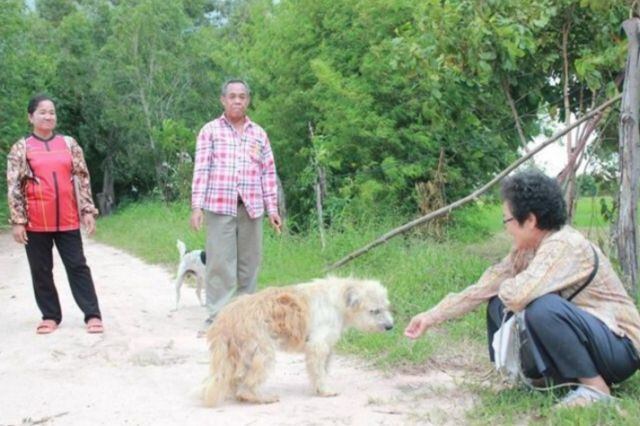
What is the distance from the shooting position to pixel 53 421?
15.6ft

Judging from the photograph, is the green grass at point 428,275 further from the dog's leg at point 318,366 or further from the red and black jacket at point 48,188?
the red and black jacket at point 48,188

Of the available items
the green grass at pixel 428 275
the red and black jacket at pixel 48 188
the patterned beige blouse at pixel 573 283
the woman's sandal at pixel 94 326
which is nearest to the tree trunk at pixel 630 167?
the green grass at pixel 428 275

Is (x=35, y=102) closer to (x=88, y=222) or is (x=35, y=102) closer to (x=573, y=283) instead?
(x=88, y=222)

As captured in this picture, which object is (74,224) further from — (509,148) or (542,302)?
(509,148)

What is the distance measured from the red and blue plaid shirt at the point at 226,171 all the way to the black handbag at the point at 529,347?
3286 mm

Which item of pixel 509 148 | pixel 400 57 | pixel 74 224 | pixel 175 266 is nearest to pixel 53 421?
pixel 74 224

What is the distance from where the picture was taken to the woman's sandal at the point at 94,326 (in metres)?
7.14

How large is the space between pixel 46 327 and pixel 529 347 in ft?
15.6

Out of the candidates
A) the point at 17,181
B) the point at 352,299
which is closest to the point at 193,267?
the point at 17,181

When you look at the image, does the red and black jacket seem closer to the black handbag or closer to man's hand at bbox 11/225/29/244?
man's hand at bbox 11/225/29/244

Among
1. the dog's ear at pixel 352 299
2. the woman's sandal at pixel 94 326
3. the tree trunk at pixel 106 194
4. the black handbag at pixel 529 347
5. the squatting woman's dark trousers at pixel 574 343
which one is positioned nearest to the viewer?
the squatting woman's dark trousers at pixel 574 343

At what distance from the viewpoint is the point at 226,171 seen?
23.0 ft

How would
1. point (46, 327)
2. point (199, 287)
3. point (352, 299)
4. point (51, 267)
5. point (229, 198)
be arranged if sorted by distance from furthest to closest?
point (199, 287) < point (51, 267) < point (46, 327) < point (229, 198) < point (352, 299)

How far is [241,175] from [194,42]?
19.5 metres
